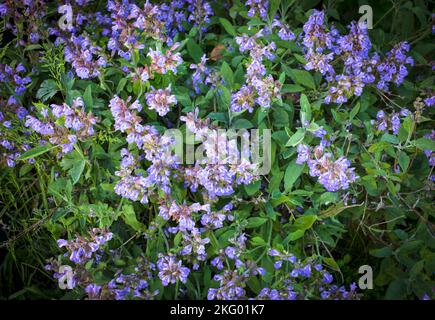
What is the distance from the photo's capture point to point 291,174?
173 centimetres

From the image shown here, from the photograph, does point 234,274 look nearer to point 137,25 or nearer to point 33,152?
point 33,152

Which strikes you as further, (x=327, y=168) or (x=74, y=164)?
(x=74, y=164)

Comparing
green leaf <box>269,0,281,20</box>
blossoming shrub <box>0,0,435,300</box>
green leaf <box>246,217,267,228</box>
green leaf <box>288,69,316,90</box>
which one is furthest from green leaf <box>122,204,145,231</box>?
green leaf <box>269,0,281,20</box>

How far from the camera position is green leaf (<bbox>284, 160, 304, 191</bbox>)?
1.72m

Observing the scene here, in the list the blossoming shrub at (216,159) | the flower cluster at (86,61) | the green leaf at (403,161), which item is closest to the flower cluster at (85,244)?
the blossoming shrub at (216,159)

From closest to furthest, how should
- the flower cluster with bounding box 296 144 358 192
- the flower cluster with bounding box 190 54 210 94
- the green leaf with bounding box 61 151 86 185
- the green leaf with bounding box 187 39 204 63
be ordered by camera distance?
1. the flower cluster with bounding box 296 144 358 192
2. the green leaf with bounding box 61 151 86 185
3. the flower cluster with bounding box 190 54 210 94
4. the green leaf with bounding box 187 39 204 63

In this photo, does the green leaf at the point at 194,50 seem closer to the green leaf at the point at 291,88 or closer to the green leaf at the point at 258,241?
the green leaf at the point at 291,88

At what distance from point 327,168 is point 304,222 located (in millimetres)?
224

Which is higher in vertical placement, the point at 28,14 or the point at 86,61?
the point at 28,14

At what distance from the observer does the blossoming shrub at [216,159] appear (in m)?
1.69

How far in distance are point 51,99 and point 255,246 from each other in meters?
1.00

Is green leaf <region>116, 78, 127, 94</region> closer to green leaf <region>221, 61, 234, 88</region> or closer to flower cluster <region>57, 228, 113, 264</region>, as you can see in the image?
green leaf <region>221, 61, 234, 88</region>

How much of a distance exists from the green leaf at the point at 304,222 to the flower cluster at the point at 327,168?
0.12m

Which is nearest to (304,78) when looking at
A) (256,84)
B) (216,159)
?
(256,84)
